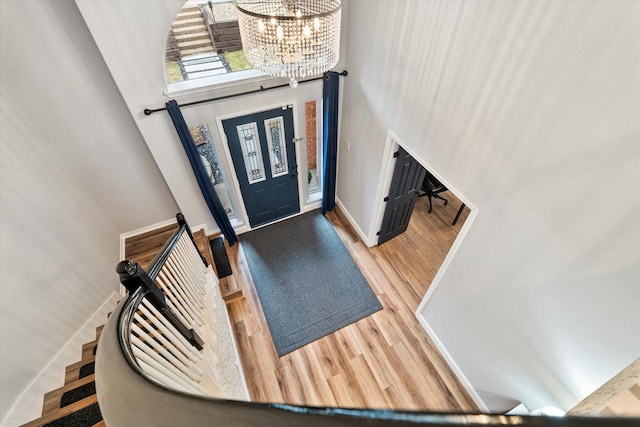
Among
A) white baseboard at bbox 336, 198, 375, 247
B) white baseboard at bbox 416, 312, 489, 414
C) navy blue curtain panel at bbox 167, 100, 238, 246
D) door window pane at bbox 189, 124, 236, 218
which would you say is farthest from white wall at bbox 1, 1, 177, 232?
white baseboard at bbox 416, 312, 489, 414

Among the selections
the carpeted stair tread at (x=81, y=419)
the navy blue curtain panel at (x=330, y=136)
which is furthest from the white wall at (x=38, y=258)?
the navy blue curtain panel at (x=330, y=136)

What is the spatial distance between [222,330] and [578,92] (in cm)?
297

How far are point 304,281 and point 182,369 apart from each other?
7.51 ft

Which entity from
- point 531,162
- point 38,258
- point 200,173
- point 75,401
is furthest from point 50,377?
point 531,162

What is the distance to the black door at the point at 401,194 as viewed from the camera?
327 cm

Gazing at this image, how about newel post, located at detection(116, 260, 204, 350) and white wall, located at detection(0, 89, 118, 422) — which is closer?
newel post, located at detection(116, 260, 204, 350)

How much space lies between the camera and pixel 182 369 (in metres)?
1.56

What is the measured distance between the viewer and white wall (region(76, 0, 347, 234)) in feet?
7.48

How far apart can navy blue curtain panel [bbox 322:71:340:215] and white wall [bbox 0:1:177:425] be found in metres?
2.05

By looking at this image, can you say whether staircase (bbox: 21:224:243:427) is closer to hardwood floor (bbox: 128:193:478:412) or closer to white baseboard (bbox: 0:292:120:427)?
white baseboard (bbox: 0:292:120:427)

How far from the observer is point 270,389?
293cm

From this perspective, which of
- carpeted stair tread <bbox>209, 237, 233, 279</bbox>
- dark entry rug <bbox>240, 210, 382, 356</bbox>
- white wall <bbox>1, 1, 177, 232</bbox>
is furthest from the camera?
carpeted stair tread <bbox>209, 237, 233, 279</bbox>

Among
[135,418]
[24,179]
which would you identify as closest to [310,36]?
[135,418]

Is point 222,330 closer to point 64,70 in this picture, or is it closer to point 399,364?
point 399,364
